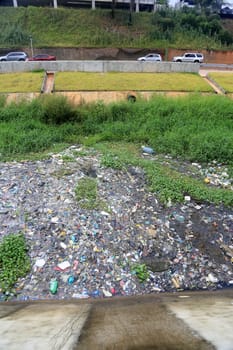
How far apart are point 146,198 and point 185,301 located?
2.19 metres

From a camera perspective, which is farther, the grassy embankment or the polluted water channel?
the grassy embankment

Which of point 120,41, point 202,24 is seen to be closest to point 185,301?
point 120,41

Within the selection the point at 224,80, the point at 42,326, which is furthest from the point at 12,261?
the point at 224,80

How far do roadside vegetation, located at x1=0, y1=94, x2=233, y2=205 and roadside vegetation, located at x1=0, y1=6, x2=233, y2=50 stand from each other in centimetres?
1747

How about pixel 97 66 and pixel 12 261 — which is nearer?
pixel 12 261

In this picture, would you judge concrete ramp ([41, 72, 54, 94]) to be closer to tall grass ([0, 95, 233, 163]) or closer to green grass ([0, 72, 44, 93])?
green grass ([0, 72, 44, 93])

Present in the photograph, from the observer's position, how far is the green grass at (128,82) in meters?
12.3

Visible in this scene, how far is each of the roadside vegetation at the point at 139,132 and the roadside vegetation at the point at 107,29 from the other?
688 inches

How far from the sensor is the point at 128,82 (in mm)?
13078

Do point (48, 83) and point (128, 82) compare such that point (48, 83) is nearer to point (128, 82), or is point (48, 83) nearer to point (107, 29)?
point (128, 82)

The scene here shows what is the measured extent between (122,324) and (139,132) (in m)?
6.06

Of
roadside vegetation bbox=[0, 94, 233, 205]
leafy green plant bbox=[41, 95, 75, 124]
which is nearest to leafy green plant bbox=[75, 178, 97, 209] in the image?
roadside vegetation bbox=[0, 94, 233, 205]

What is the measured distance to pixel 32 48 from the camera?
22.9 metres

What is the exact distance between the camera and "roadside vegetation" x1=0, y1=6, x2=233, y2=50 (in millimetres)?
24125
